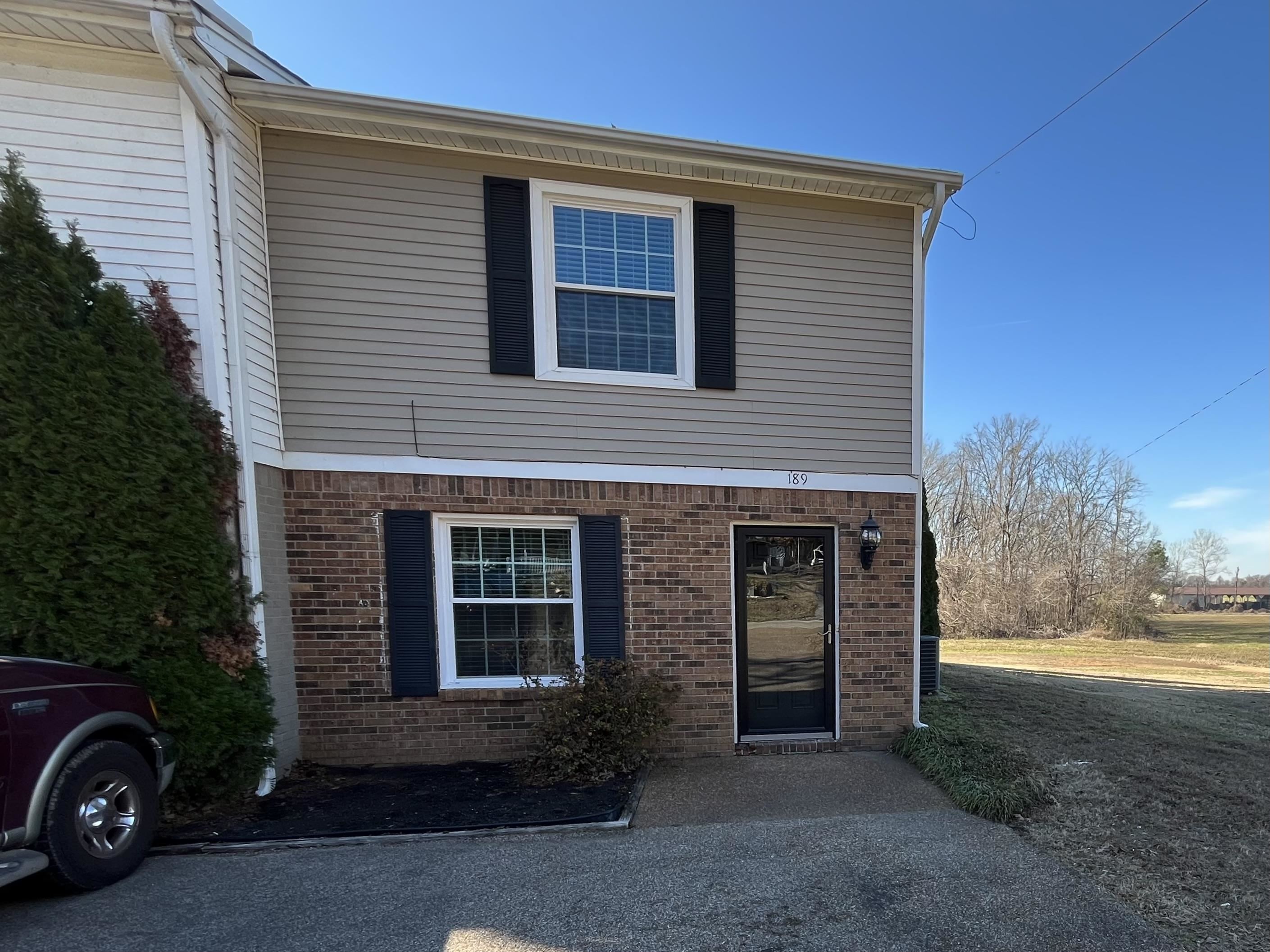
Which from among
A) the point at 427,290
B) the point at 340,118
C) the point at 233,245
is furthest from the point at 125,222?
the point at 427,290

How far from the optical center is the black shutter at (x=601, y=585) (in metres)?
4.72

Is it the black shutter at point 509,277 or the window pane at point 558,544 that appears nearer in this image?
the black shutter at point 509,277

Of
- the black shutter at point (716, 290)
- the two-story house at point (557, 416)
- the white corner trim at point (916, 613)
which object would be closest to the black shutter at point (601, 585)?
the two-story house at point (557, 416)

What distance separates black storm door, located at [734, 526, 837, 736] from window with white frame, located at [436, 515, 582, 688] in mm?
1549

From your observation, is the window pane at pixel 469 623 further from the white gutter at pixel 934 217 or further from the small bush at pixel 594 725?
the white gutter at pixel 934 217

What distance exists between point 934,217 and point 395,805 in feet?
20.6

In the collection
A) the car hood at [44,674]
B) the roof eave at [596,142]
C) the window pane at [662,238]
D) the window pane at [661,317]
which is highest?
the roof eave at [596,142]

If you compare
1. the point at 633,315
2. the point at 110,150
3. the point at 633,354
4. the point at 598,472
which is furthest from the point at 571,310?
the point at 110,150

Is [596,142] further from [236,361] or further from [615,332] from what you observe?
[236,361]

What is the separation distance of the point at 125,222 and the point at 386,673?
11.9 ft

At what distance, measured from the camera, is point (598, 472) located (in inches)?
186

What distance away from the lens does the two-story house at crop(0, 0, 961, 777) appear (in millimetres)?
4379

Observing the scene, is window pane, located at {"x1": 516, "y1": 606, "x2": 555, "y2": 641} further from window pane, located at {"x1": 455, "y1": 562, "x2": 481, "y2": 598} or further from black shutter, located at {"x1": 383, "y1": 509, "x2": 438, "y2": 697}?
black shutter, located at {"x1": 383, "y1": 509, "x2": 438, "y2": 697}

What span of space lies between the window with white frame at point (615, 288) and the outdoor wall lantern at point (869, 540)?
6.54 ft
